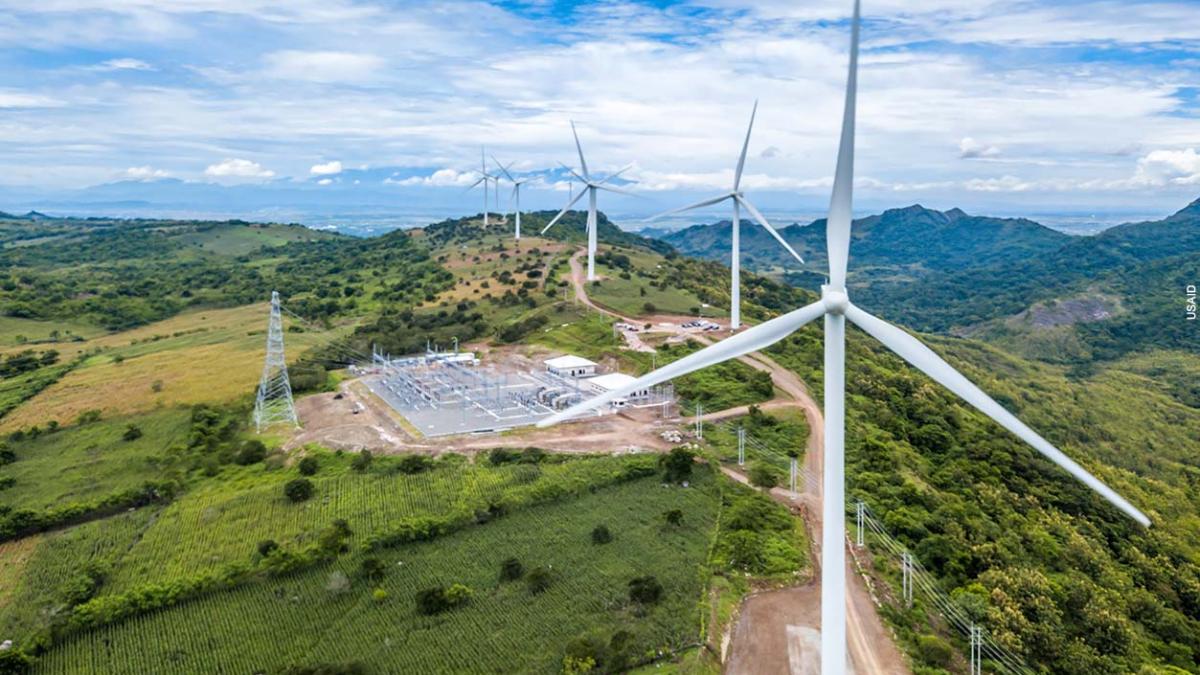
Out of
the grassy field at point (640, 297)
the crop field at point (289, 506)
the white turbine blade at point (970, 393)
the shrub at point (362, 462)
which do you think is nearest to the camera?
the white turbine blade at point (970, 393)

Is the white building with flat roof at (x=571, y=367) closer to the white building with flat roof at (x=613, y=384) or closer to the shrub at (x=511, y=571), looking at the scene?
the white building with flat roof at (x=613, y=384)

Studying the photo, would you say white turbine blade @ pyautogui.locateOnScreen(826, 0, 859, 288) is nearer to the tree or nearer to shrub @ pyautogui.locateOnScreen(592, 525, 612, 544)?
shrub @ pyautogui.locateOnScreen(592, 525, 612, 544)

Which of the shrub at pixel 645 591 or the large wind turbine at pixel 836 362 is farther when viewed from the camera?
the shrub at pixel 645 591

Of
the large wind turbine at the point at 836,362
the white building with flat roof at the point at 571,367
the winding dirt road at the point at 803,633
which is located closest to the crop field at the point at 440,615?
the winding dirt road at the point at 803,633

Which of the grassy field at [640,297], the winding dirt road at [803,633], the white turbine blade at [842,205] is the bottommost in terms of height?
the winding dirt road at [803,633]

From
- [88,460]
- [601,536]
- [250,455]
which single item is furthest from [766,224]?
[88,460]

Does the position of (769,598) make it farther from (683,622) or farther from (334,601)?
(334,601)

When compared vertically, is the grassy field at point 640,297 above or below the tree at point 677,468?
above
